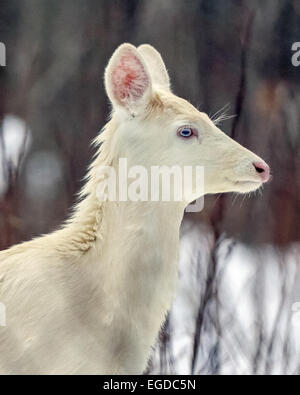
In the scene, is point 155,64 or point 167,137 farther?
point 155,64

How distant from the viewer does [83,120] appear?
177 cm

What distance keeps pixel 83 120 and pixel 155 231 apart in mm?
683

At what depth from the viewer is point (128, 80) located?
114cm

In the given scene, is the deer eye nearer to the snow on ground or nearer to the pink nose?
the pink nose

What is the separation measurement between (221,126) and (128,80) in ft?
2.26

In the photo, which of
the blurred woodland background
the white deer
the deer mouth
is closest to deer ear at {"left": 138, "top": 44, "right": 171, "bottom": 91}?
the white deer

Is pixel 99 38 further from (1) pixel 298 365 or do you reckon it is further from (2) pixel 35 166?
(1) pixel 298 365

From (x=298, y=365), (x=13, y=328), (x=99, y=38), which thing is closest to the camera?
(x=13, y=328)

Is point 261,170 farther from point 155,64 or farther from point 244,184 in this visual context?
point 155,64

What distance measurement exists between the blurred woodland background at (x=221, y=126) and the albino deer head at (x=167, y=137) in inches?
20.5

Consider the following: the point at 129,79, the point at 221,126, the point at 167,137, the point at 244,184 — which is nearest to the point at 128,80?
the point at 129,79

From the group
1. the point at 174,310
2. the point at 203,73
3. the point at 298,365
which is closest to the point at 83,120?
the point at 203,73

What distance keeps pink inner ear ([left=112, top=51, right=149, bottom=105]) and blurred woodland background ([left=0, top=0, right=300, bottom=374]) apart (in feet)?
1.75

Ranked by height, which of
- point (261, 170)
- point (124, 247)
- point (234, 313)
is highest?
point (261, 170)
